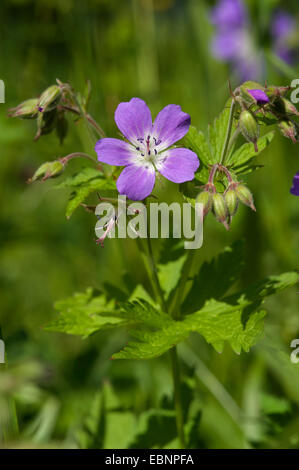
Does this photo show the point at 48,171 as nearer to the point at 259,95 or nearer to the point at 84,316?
the point at 84,316

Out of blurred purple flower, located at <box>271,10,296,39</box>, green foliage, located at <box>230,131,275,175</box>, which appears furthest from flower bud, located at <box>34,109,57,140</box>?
blurred purple flower, located at <box>271,10,296,39</box>

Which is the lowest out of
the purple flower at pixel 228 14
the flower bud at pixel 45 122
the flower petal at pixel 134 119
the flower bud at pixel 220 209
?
the flower bud at pixel 220 209

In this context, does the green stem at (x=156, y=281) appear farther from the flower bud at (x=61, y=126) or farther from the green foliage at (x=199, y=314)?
the flower bud at (x=61, y=126)

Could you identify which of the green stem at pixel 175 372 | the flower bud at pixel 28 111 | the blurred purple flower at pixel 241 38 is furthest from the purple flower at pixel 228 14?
the green stem at pixel 175 372

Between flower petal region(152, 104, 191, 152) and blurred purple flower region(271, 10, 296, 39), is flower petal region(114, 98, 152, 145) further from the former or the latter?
blurred purple flower region(271, 10, 296, 39)

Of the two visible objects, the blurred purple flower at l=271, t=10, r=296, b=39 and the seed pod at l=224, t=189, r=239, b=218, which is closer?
the seed pod at l=224, t=189, r=239, b=218

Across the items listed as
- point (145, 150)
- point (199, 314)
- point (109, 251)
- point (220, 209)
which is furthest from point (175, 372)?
point (109, 251)

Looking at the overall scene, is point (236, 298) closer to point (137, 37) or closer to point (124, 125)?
point (124, 125)
